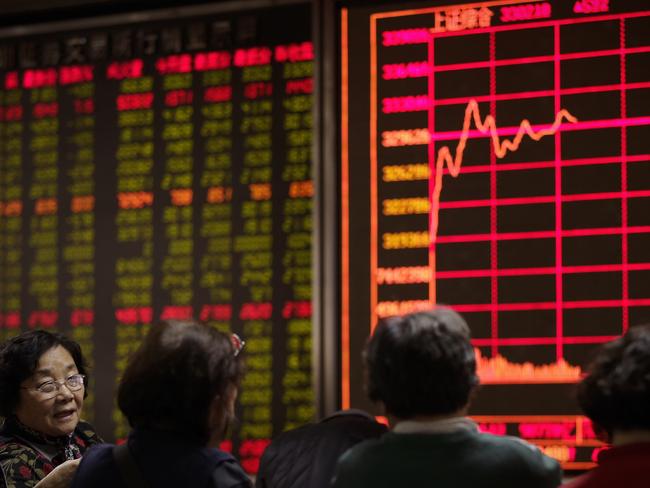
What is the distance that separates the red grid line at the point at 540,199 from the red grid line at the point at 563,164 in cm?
9

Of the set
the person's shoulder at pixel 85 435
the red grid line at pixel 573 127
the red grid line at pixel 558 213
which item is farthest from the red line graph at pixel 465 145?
the person's shoulder at pixel 85 435

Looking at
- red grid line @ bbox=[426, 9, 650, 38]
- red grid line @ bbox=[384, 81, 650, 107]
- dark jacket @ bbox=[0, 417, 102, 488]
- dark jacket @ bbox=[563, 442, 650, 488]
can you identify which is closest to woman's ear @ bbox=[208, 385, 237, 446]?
dark jacket @ bbox=[563, 442, 650, 488]

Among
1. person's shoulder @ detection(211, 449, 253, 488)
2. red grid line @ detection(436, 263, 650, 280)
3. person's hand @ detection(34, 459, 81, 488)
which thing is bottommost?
person's hand @ detection(34, 459, 81, 488)

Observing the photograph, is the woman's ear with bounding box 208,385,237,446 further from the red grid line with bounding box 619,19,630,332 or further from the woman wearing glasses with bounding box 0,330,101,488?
the red grid line with bounding box 619,19,630,332

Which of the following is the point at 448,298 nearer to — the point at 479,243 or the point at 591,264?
the point at 479,243

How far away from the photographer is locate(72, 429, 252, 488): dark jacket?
1712mm

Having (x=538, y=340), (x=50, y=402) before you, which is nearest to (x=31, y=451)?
(x=50, y=402)

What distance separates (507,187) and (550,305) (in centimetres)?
37

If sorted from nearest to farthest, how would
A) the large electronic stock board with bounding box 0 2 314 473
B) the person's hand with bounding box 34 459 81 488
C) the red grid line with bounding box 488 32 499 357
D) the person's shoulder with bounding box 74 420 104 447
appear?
the person's hand with bounding box 34 459 81 488 → the person's shoulder with bounding box 74 420 104 447 → the red grid line with bounding box 488 32 499 357 → the large electronic stock board with bounding box 0 2 314 473

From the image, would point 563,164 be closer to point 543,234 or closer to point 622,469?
point 543,234

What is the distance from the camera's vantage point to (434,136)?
322 cm

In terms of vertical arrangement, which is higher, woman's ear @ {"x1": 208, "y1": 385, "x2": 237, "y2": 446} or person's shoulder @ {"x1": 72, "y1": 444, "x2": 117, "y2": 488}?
woman's ear @ {"x1": 208, "y1": 385, "x2": 237, "y2": 446}

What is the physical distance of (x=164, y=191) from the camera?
353cm

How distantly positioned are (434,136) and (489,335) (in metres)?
0.62
